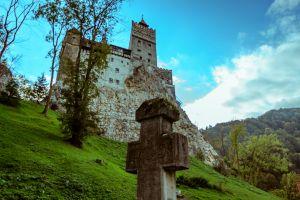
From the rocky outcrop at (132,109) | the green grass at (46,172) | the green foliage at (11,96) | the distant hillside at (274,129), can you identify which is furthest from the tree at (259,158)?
the green foliage at (11,96)

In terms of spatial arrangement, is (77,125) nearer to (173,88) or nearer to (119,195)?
(119,195)

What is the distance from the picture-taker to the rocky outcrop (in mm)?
48759

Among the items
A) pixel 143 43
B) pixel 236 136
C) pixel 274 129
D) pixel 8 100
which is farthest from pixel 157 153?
pixel 274 129

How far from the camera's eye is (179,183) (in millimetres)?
26344

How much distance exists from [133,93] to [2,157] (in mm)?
43631

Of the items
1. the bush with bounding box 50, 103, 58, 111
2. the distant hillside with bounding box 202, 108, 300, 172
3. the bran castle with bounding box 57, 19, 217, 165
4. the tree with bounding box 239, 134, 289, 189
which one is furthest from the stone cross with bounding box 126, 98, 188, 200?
the distant hillside with bounding box 202, 108, 300, 172

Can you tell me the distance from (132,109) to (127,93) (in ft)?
13.7

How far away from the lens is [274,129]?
134m

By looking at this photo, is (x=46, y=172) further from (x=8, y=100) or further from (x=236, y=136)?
(x=236, y=136)

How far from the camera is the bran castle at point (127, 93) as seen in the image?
1956 inches

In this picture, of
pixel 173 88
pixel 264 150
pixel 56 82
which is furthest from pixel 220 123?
pixel 56 82

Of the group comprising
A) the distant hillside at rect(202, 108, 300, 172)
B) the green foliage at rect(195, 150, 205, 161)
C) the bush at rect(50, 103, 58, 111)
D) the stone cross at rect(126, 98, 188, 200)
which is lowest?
the stone cross at rect(126, 98, 188, 200)

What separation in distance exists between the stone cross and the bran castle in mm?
38979

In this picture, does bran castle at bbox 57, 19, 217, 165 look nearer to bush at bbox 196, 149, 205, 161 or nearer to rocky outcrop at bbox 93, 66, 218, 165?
rocky outcrop at bbox 93, 66, 218, 165
